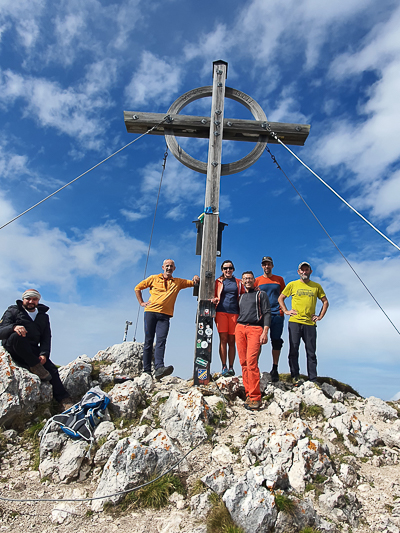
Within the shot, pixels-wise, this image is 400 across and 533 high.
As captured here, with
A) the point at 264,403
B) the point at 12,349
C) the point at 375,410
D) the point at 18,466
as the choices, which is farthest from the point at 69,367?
the point at 375,410

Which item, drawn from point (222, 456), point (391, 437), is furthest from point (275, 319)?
point (222, 456)

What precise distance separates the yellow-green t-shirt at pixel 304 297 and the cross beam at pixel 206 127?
3.45 meters

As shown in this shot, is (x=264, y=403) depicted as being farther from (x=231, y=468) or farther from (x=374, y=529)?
(x=374, y=529)

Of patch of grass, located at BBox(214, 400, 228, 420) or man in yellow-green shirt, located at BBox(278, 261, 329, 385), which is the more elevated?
man in yellow-green shirt, located at BBox(278, 261, 329, 385)

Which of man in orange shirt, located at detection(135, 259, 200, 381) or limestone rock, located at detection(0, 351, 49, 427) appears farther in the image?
man in orange shirt, located at detection(135, 259, 200, 381)

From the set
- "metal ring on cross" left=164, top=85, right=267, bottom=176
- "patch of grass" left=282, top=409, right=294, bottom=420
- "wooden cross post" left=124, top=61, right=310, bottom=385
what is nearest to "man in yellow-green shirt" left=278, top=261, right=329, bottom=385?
"patch of grass" left=282, top=409, right=294, bottom=420

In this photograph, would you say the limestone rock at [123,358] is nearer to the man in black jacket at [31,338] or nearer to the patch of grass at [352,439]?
the man in black jacket at [31,338]

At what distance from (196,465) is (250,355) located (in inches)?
83.4

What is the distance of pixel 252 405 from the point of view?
19.3 feet

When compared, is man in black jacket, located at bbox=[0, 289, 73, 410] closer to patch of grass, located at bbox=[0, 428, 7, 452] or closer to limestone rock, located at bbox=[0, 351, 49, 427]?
limestone rock, located at bbox=[0, 351, 49, 427]

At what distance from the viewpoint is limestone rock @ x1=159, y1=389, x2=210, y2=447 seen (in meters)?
4.89

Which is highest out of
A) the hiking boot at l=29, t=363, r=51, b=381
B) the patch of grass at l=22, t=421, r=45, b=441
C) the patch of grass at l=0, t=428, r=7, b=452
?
the hiking boot at l=29, t=363, r=51, b=381

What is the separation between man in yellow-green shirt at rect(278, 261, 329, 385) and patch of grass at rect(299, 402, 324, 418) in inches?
49.7

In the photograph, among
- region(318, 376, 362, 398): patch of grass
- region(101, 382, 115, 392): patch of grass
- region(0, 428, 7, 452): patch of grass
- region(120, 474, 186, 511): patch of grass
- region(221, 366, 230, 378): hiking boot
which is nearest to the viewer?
region(120, 474, 186, 511): patch of grass
